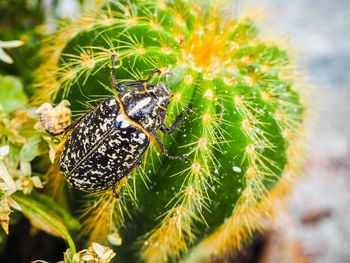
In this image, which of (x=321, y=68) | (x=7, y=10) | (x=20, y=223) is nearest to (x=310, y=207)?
(x=321, y=68)

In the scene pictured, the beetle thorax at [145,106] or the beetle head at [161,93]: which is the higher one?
the beetle head at [161,93]

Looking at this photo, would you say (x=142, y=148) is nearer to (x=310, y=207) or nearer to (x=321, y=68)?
(x=310, y=207)

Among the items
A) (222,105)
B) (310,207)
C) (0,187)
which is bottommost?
(310,207)

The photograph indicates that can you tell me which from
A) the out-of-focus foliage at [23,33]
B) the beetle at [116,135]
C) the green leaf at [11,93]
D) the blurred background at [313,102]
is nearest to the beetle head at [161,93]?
the beetle at [116,135]

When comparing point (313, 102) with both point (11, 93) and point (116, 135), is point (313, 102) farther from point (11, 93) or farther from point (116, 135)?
point (11, 93)

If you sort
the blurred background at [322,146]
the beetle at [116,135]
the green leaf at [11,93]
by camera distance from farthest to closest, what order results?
the blurred background at [322,146], the green leaf at [11,93], the beetle at [116,135]

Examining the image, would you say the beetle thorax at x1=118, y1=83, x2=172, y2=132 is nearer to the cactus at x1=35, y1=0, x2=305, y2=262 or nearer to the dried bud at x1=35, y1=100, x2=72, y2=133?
the cactus at x1=35, y1=0, x2=305, y2=262

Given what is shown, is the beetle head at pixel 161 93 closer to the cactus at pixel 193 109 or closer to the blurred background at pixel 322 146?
the cactus at pixel 193 109
